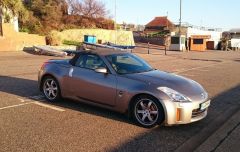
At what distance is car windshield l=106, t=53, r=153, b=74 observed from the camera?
25.0 ft

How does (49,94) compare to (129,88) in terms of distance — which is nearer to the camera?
(129,88)

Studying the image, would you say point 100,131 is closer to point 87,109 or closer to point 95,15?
point 87,109

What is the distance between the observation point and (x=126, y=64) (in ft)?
25.9

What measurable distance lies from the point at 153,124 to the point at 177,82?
3.28ft

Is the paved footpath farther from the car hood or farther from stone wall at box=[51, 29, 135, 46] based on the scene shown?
stone wall at box=[51, 29, 135, 46]

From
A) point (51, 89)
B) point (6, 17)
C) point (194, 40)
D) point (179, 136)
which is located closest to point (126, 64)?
point (51, 89)

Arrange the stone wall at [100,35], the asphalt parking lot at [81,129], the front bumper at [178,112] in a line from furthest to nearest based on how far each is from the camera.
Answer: the stone wall at [100,35]
the front bumper at [178,112]
the asphalt parking lot at [81,129]

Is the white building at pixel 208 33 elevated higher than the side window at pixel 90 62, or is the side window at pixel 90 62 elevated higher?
the white building at pixel 208 33

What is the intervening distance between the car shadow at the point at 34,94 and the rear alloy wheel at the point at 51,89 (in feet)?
0.46

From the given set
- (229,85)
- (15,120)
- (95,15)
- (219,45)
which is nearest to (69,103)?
(15,120)

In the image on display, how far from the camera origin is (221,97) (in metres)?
10.6

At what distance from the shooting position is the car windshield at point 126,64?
7609 mm

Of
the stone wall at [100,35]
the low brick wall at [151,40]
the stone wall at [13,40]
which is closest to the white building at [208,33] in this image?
the low brick wall at [151,40]

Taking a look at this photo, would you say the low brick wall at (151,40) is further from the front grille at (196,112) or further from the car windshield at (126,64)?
the front grille at (196,112)
